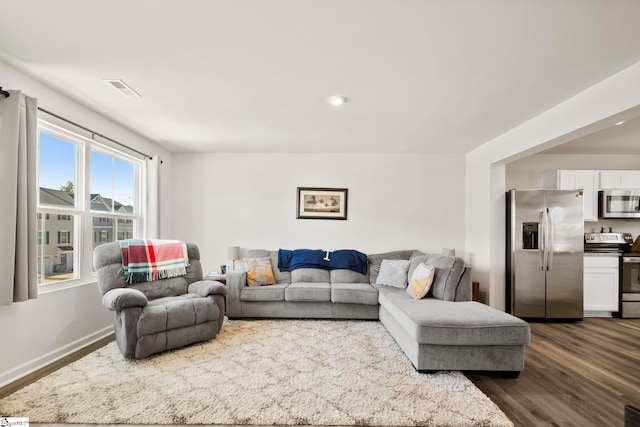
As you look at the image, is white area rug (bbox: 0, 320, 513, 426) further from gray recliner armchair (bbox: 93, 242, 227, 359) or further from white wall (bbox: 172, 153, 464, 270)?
white wall (bbox: 172, 153, 464, 270)

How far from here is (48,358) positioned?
2.77 meters

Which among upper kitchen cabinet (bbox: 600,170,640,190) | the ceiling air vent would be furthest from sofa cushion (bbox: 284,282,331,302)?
upper kitchen cabinet (bbox: 600,170,640,190)

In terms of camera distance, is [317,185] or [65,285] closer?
[65,285]

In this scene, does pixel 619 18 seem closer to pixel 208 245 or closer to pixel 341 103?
pixel 341 103

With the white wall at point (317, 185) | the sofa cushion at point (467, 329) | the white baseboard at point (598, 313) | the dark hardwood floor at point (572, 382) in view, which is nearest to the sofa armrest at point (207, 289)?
the dark hardwood floor at point (572, 382)

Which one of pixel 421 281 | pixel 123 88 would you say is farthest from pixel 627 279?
pixel 123 88

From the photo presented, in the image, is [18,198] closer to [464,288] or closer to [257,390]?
[257,390]

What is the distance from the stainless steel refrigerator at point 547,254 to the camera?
4273mm

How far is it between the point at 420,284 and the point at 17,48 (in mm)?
4019

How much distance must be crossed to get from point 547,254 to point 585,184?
1464 mm

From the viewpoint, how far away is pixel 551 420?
A: 2025 millimetres

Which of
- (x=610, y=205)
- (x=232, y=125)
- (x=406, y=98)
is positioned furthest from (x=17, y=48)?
(x=610, y=205)

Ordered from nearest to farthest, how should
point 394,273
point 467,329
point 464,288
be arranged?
1. point 467,329
2. point 464,288
3. point 394,273

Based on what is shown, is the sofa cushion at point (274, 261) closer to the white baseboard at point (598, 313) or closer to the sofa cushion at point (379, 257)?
the sofa cushion at point (379, 257)
